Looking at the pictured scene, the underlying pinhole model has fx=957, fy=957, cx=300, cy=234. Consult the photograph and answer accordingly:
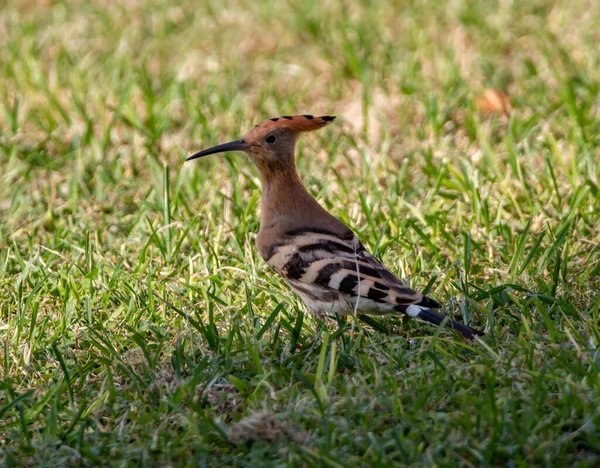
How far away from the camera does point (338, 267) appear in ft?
11.8

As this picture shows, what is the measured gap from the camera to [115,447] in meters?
2.90

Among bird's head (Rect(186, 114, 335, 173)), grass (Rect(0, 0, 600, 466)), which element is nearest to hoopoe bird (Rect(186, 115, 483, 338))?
bird's head (Rect(186, 114, 335, 173))

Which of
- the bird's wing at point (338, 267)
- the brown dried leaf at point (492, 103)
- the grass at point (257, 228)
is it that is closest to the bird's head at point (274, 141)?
the bird's wing at point (338, 267)

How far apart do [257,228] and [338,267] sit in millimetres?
1028

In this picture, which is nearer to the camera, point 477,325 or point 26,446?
point 26,446

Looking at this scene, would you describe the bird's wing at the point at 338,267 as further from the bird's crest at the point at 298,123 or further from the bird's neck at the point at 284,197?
the bird's crest at the point at 298,123

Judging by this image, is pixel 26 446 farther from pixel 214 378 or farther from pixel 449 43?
A: pixel 449 43

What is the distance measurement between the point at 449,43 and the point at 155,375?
391 cm

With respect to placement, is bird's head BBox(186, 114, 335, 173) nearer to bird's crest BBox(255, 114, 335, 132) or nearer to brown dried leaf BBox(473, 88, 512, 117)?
bird's crest BBox(255, 114, 335, 132)

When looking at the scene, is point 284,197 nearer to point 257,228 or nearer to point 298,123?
point 298,123

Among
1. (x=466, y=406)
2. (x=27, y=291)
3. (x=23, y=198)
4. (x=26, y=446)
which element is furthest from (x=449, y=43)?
(x=26, y=446)

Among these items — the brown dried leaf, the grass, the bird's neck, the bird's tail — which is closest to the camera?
the grass

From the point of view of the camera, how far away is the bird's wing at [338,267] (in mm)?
3441

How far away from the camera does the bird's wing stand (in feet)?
11.3
